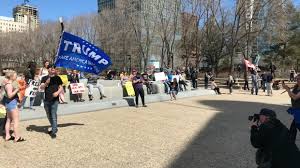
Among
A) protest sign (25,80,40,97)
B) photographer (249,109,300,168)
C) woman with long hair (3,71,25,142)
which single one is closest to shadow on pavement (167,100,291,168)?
photographer (249,109,300,168)

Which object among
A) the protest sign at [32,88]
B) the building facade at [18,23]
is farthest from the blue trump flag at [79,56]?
the building facade at [18,23]

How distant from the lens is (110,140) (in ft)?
29.1

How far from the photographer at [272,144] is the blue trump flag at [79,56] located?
5.91 m

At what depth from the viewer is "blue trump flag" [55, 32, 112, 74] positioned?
32.6ft

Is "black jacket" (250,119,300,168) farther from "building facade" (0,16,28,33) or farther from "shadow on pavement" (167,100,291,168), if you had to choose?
"building facade" (0,16,28,33)

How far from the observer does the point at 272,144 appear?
459cm

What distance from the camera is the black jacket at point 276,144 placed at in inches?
174

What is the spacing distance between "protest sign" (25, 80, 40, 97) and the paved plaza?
1.47m

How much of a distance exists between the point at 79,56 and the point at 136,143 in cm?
296

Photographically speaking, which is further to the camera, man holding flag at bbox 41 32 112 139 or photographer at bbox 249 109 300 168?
man holding flag at bbox 41 32 112 139

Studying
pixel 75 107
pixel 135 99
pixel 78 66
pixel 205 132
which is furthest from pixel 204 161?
pixel 135 99

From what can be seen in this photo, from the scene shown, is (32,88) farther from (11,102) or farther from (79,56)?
(11,102)

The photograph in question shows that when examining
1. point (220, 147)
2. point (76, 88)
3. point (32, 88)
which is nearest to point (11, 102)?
point (220, 147)

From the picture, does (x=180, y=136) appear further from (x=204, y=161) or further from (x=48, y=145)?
(x=48, y=145)
